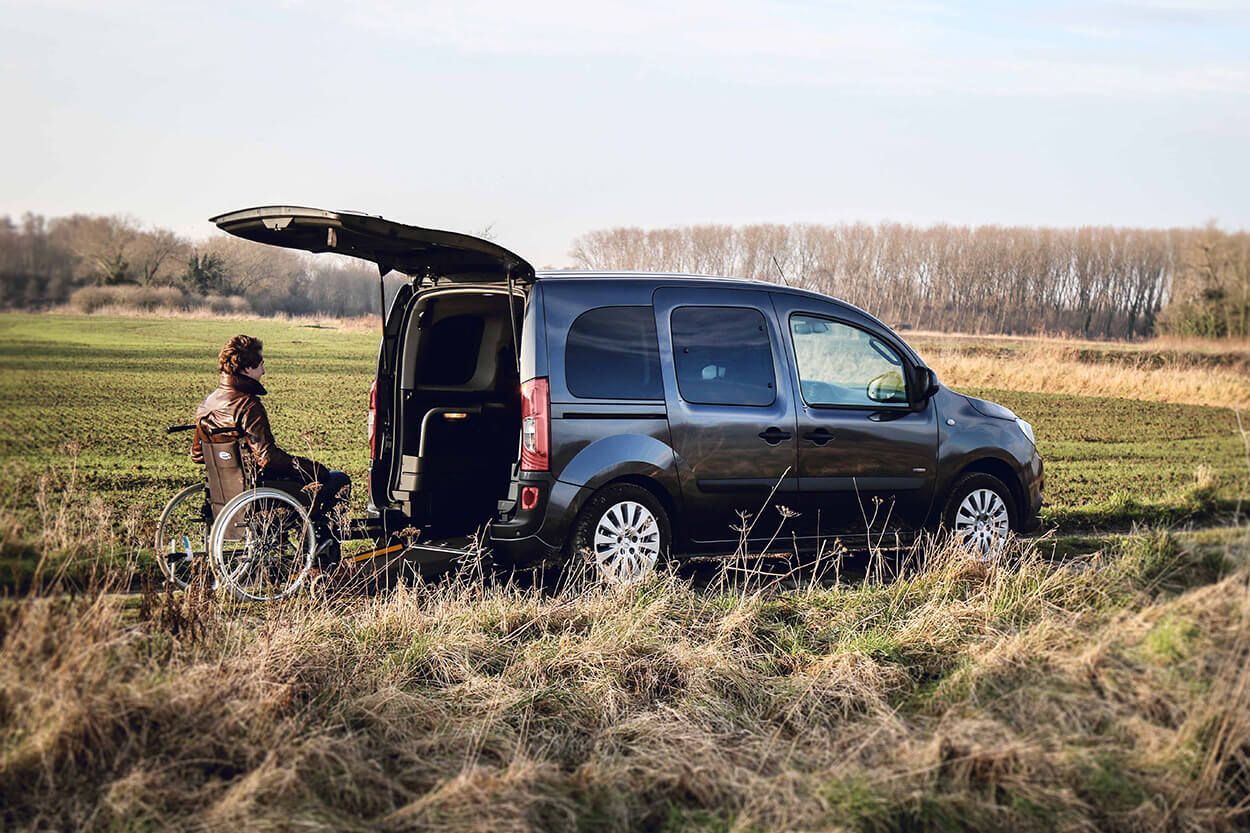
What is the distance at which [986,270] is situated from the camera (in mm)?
54938

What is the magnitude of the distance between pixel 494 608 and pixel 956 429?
380 cm

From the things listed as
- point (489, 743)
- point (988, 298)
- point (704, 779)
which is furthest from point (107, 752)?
point (988, 298)

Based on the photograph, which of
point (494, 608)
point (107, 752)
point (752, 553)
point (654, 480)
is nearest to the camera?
point (107, 752)

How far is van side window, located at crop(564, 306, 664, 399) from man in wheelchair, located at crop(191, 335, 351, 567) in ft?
5.34

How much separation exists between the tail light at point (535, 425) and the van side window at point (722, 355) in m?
0.97

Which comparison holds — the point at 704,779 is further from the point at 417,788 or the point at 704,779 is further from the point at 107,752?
the point at 107,752

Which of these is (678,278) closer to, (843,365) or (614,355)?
(614,355)

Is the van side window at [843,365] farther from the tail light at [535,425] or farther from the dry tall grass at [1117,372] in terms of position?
the dry tall grass at [1117,372]

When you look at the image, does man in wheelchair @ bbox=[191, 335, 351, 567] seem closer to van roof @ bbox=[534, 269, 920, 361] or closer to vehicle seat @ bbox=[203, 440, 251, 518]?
vehicle seat @ bbox=[203, 440, 251, 518]

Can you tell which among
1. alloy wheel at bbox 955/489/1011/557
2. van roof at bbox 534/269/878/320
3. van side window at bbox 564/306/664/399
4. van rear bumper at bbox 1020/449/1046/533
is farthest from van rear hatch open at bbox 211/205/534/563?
van rear bumper at bbox 1020/449/1046/533

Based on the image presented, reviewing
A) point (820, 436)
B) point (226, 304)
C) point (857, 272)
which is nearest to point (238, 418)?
point (820, 436)

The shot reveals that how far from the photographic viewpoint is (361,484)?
1312 cm

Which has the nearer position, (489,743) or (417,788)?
(417,788)

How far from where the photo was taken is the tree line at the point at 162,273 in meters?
10.5
